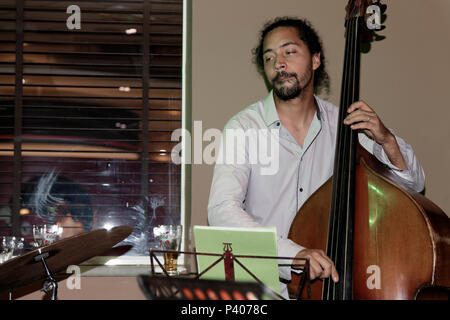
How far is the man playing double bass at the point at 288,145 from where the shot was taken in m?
2.06

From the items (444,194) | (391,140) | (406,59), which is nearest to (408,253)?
(391,140)

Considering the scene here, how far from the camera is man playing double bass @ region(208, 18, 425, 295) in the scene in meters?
2.06

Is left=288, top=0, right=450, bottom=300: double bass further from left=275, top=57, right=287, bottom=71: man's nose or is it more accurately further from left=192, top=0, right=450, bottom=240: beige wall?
left=192, top=0, right=450, bottom=240: beige wall

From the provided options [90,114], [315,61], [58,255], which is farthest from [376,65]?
[58,255]

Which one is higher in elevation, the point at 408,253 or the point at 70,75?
the point at 70,75

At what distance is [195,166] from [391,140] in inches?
39.9

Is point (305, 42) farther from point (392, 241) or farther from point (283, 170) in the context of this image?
point (392, 241)

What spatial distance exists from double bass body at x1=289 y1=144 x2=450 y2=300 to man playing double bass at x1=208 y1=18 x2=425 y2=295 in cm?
34

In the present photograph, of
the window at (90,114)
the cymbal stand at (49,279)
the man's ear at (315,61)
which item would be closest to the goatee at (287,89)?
the man's ear at (315,61)

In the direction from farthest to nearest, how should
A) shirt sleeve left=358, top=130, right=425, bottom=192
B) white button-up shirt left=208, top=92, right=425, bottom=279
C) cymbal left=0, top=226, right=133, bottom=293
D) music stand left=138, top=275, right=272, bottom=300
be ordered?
white button-up shirt left=208, top=92, right=425, bottom=279 → shirt sleeve left=358, top=130, right=425, bottom=192 → cymbal left=0, top=226, right=133, bottom=293 → music stand left=138, top=275, right=272, bottom=300

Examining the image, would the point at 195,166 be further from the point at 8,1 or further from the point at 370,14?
the point at 8,1

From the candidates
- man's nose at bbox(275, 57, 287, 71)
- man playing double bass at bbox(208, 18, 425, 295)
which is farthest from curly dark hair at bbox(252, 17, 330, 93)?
man's nose at bbox(275, 57, 287, 71)

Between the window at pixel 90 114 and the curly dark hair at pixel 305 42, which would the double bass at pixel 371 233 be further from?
the window at pixel 90 114
